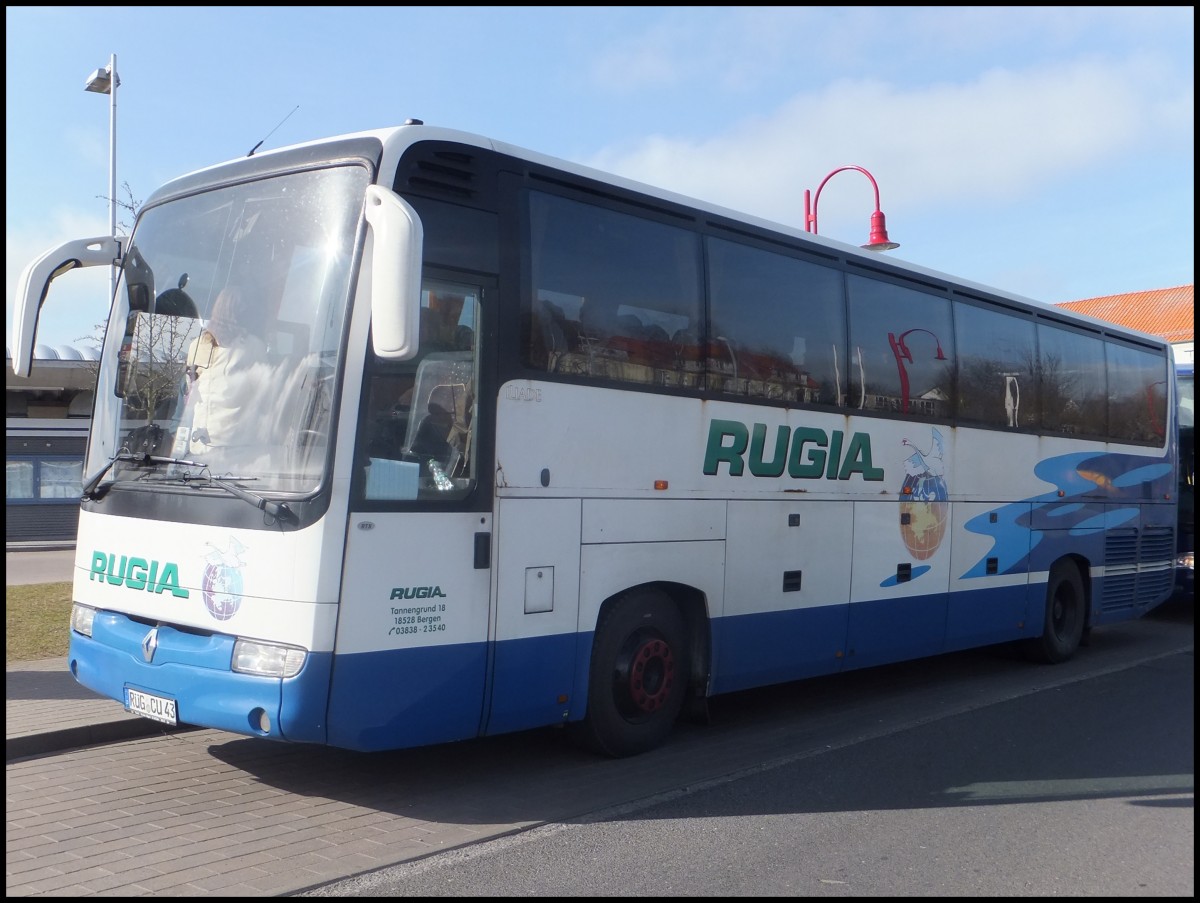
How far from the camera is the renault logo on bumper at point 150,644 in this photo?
6160 millimetres

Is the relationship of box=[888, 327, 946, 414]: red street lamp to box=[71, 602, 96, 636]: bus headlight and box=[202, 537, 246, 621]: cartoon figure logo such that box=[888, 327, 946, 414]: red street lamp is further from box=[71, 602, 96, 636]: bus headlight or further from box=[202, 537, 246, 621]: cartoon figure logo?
box=[71, 602, 96, 636]: bus headlight

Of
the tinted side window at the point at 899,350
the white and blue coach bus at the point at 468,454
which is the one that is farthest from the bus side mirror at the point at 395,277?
the tinted side window at the point at 899,350

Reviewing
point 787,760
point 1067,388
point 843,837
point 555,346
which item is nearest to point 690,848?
point 843,837

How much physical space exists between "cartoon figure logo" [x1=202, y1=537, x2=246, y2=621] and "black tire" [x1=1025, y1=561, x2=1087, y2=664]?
29.7ft

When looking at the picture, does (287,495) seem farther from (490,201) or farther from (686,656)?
(686,656)

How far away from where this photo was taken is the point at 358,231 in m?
5.93

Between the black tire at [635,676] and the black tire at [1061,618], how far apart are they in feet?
19.3

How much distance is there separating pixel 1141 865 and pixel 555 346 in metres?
4.20

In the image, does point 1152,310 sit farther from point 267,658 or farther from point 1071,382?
point 267,658

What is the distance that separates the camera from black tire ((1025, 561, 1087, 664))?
1201cm

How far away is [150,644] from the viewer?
618 centimetres

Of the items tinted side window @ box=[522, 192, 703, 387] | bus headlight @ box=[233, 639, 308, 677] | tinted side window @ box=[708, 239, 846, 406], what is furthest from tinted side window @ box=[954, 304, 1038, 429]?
bus headlight @ box=[233, 639, 308, 677]

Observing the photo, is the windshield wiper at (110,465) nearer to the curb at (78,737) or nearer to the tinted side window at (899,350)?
the curb at (78,737)

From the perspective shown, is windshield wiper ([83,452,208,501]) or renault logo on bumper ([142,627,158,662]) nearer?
renault logo on bumper ([142,627,158,662])
